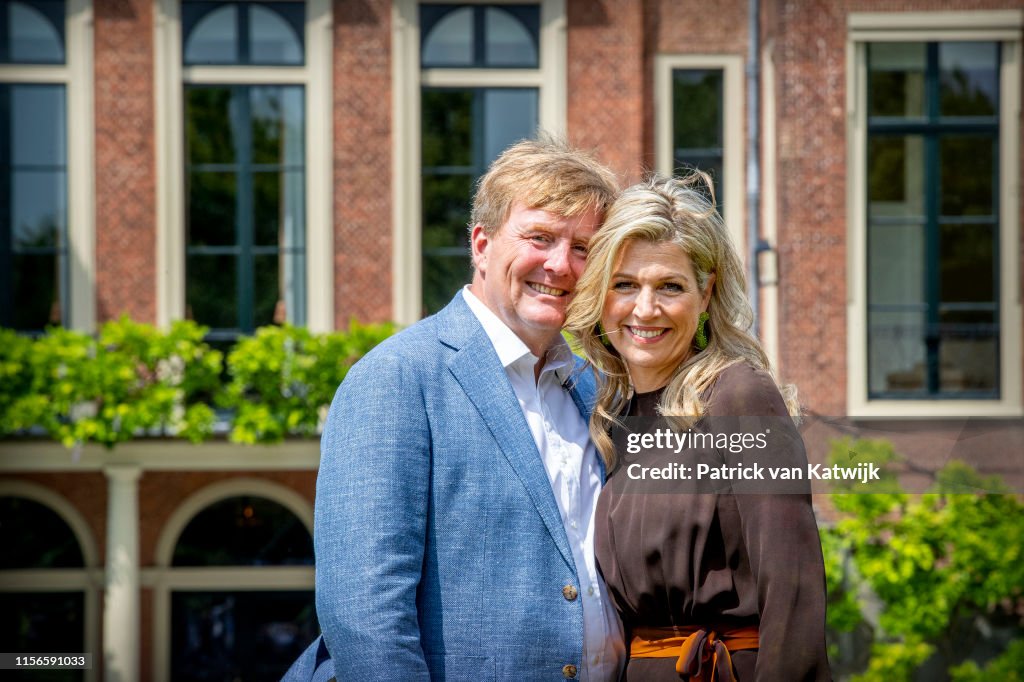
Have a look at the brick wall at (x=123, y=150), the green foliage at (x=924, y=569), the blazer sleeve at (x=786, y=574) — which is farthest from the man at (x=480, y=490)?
the brick wall at (x=123, y=150)

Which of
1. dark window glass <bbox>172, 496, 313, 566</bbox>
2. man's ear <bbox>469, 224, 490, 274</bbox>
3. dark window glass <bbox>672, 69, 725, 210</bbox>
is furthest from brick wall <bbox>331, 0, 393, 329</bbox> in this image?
man's ear <bbox>469, 224, 490, 274</bbox>

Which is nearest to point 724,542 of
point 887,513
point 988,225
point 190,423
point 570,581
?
point 570,581

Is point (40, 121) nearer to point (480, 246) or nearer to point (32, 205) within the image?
point (32, 205)

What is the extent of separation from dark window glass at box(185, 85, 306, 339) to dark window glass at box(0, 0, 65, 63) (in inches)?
57.3

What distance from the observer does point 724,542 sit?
2424mm

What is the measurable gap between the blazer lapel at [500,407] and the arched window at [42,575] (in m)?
9.82

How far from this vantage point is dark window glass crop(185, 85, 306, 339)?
35.3 feet

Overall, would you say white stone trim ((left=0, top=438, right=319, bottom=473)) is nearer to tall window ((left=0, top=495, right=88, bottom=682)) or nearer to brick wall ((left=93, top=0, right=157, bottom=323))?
tall window ((left=0, top=495, right=88, bottom=682))

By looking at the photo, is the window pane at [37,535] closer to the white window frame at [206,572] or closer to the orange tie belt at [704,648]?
the white window frame at [206,572]

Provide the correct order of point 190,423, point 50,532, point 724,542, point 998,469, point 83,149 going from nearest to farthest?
Result: 1. point 724,542
2. point 998,469
3. point 190,423
4. point 83,149
5. point 50,532

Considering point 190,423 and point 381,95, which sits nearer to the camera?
point 190,423

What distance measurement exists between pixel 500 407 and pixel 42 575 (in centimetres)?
1019

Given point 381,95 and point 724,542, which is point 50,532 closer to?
point 381,95

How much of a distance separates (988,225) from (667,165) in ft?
10.5
